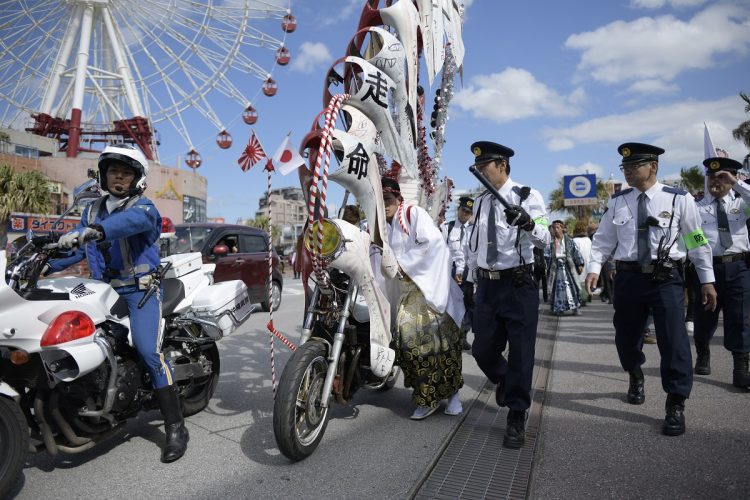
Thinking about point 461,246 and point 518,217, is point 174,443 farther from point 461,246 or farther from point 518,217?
point 461,246

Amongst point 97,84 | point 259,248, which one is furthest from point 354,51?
point 97,84

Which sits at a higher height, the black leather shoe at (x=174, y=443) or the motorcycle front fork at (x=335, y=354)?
the motorcycle front fork at (x=335, y=354)

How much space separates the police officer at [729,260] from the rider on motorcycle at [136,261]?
15.8 ft

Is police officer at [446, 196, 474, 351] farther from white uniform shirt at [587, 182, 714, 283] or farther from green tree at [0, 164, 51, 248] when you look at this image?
green tree at [0, 164, 51, 248]

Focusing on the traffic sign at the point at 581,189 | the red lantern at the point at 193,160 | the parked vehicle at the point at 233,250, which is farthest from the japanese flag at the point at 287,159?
the red lantern at the point at 193,160

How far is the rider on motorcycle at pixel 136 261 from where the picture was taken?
3277 millimetres

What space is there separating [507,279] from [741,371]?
2.72 m

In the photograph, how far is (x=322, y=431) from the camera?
3.38 metres

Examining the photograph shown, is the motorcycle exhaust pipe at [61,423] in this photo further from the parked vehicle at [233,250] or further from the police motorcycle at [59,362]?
the parked vehicle at [233,250]

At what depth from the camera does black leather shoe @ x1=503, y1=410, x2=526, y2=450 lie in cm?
352

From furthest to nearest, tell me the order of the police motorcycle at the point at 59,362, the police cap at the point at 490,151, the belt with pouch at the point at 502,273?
1. the police cap at the point at 490,151
2. the belt with pouch at the point at 502,273
3. the police motorcycle at the point at 59,362

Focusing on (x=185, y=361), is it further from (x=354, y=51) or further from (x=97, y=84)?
(x=97, y=84)

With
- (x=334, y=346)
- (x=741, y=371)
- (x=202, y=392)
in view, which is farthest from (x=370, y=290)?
(x=741, y=371)

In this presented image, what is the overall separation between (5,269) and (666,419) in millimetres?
4230
